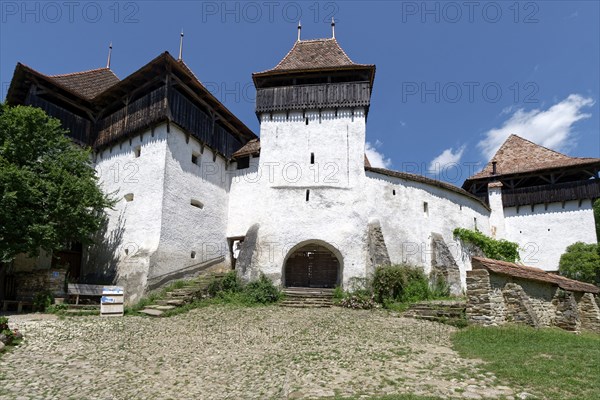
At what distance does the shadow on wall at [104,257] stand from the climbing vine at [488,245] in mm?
14884

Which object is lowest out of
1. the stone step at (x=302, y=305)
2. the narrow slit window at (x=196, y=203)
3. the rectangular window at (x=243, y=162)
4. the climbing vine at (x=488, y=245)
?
the stone step at (x=302, y=305)

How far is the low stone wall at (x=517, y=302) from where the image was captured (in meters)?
10.7

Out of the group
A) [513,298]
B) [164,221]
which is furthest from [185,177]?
[513,298]

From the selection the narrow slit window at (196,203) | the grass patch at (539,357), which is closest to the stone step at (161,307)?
the narrow slit window at (196,203)

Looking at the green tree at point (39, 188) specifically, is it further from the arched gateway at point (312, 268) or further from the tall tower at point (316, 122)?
the arched gateway at point (312, 268)

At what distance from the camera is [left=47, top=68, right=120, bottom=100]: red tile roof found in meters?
18.5

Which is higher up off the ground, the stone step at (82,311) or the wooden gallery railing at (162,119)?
the wooden gallery railing at (162,119)

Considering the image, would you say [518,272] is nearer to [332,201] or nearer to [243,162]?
[332,201]

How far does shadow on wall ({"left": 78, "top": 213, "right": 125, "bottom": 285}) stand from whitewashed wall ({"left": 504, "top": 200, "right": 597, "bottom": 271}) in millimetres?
21297

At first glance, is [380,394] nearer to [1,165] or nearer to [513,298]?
[513,298]

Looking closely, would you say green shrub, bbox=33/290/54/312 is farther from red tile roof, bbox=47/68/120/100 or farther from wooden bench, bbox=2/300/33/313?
red tile roof, bbox=47/68/120/100

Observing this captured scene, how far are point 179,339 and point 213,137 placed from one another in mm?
11639

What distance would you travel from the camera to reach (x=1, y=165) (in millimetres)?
12523

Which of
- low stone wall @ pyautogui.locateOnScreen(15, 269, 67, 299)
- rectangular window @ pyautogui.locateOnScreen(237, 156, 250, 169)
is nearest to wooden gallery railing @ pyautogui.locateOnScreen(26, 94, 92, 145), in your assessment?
low stone wall @ pyautogui.locateOnScreen(15, 269, 67, 299)
